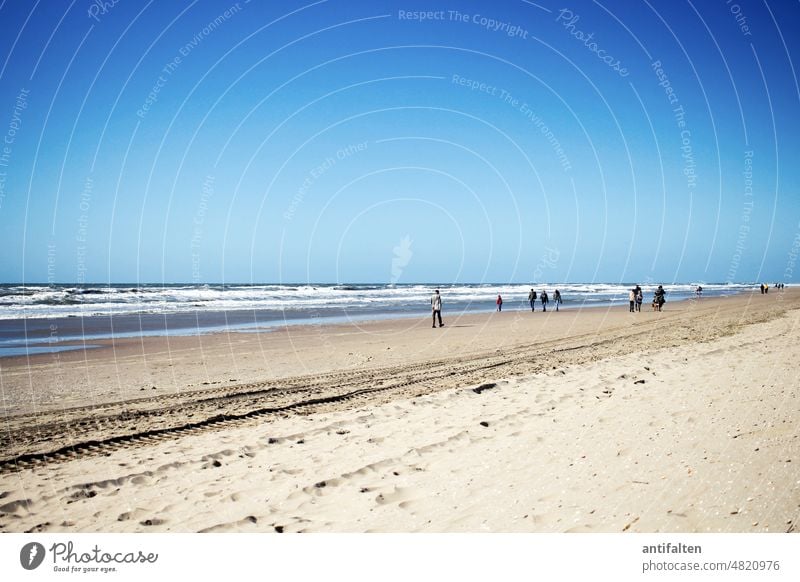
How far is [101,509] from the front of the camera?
5137mm

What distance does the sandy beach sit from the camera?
450 centimetres

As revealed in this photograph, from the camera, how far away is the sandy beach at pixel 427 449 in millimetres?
4504

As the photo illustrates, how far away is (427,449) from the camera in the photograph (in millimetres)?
6301
